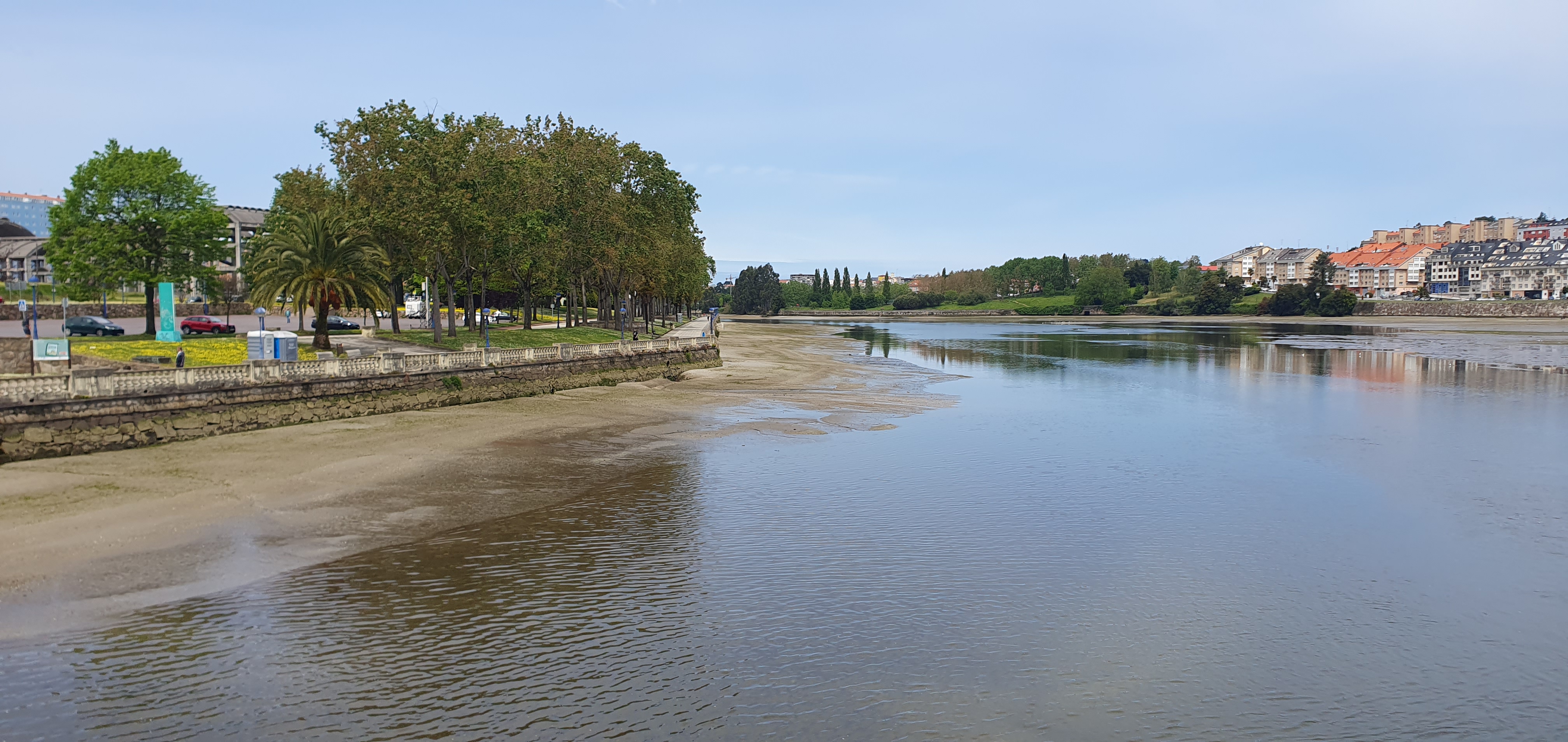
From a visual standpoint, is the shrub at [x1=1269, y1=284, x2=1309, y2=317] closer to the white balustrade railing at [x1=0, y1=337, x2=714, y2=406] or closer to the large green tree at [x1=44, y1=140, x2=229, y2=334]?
the white balustrade railing at [x1=0, y1=337, x2=714, y2=406]

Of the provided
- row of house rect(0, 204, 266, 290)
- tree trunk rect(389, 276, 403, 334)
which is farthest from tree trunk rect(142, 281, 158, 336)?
row of house rect(0, 204, 266, 290)

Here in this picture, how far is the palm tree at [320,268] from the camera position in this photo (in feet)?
146

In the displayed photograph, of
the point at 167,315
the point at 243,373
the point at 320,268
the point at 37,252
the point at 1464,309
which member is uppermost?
the point at 37,252

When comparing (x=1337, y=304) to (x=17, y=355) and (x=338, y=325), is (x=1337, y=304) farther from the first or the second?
(x=17, y=355)

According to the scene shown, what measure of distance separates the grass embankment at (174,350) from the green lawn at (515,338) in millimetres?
10842

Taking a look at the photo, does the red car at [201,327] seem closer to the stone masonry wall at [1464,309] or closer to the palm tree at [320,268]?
the palm tree at [320,268]

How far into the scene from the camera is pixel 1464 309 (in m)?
171

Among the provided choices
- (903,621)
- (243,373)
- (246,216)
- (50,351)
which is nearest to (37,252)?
(246,216)

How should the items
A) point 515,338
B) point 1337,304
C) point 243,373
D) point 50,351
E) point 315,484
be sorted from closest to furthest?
point 315,484
point 243,373
point 50,351
point 515,338
point 1337,304

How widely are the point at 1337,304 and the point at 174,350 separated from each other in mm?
198756

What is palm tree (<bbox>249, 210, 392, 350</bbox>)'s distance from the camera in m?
44.5

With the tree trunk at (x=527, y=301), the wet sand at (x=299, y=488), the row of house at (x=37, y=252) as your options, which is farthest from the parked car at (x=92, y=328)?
the row of house at (x=37, y=252)

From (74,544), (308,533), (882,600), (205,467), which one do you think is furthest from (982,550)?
(205,467)

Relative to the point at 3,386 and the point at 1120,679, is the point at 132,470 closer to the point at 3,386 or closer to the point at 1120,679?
the point at 3,386
